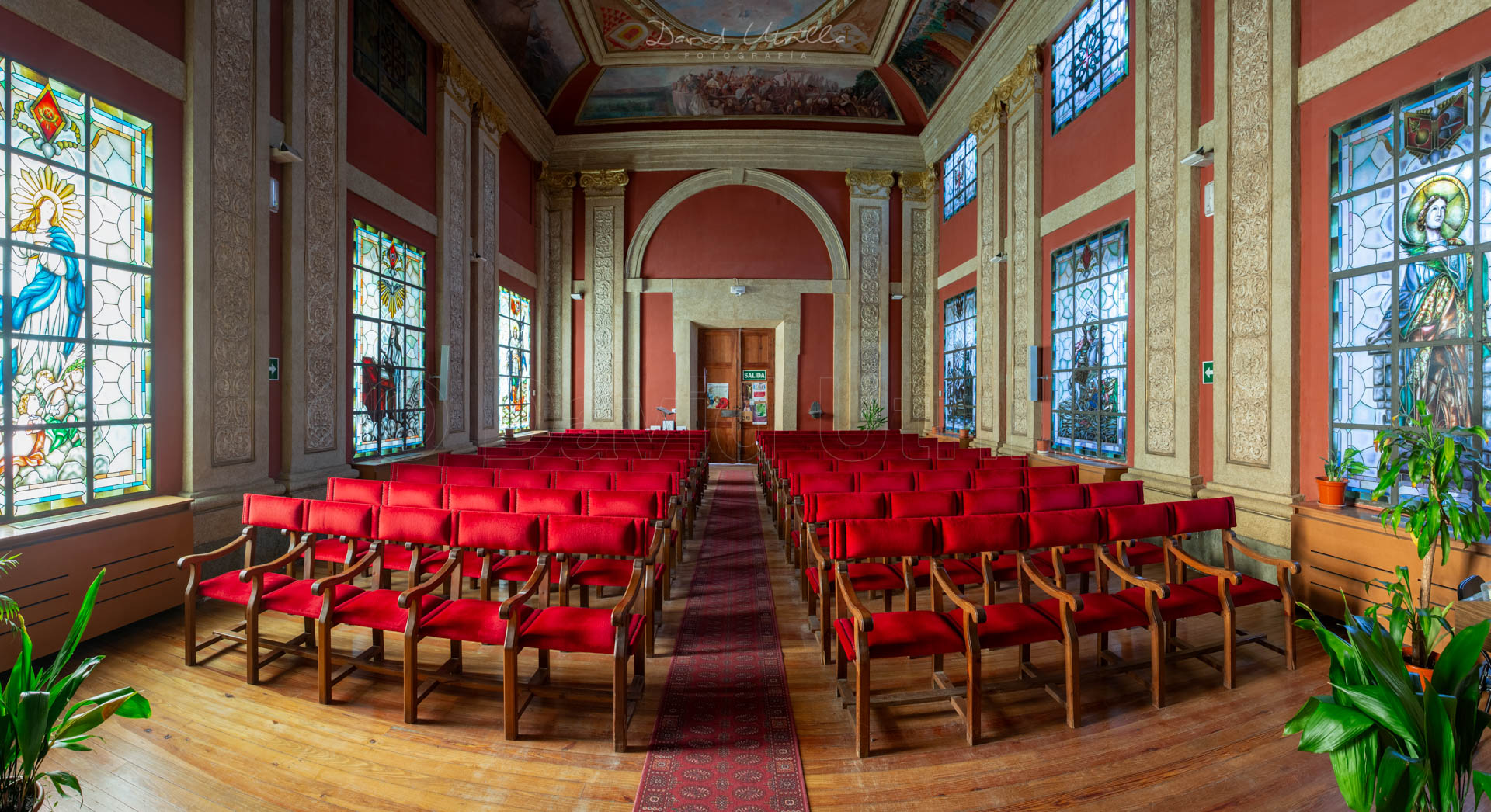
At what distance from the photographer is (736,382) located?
42.5 ft

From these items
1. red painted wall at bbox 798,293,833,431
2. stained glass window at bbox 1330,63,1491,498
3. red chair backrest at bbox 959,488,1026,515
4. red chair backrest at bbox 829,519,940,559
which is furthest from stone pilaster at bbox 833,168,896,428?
red chair backrest at bbox 829,519,940,559

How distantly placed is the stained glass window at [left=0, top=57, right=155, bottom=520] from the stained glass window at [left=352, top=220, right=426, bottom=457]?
2470 mm

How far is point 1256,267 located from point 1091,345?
254cm

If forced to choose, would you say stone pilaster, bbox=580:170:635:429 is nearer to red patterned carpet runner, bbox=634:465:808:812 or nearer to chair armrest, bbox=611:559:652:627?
red patterned carpet runner, bbox=634:465:808:812

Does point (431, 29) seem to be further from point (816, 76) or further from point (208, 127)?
point (816, 76)

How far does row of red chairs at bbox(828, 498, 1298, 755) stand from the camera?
8.79 feet

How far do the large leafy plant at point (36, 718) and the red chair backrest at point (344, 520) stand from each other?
1872 millimetres

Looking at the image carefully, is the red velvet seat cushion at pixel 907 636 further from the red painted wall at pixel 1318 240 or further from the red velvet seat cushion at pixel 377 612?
the red painted wall at pixel 1318 240

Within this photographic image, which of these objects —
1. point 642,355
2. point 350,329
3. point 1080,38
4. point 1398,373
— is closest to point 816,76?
point 1080,38

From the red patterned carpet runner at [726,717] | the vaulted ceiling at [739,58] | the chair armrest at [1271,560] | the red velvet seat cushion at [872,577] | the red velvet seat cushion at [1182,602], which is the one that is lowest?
the red patterned carpet runner at [726,717]

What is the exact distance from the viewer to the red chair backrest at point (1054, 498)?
4.25 meters

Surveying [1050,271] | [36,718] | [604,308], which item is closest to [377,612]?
[36,718]

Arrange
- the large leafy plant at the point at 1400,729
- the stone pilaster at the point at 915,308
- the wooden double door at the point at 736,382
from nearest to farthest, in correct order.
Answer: the large leafy plant at the point at 1400,729 < the stone pilaster at the point at 915,308 < the wooden double door at the point at 736,382

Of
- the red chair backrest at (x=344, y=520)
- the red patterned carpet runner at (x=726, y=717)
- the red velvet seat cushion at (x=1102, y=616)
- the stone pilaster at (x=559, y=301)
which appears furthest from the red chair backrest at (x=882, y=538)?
the stone pilaster at (x=559, y=301)
